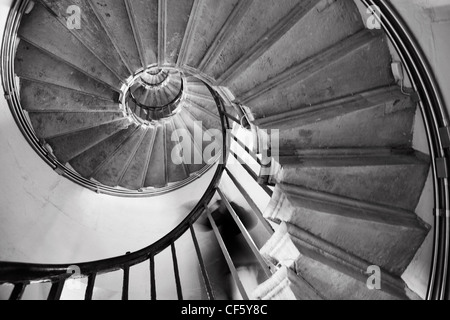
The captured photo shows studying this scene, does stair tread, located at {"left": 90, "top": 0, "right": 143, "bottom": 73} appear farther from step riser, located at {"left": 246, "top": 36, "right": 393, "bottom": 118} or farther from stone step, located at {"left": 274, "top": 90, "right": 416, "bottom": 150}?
stone step, located at {"left": 274, "top": 90, "right": 416, "bottom": 150}

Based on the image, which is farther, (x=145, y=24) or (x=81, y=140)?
(x=81, y=140)

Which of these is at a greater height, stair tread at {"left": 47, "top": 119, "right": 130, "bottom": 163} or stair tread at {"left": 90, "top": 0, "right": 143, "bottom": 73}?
stair tread at {"left": 47, "top": 119, "right": 130, "bottom": 163}

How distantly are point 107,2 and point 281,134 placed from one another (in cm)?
221

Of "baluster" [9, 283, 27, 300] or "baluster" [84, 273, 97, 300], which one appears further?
"baluster" [84, 273, 97, 300]

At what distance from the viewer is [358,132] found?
2.27 meters

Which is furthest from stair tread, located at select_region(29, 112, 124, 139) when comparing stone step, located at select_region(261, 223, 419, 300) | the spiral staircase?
stone step, located at select_region(261, 223, 419, 300)

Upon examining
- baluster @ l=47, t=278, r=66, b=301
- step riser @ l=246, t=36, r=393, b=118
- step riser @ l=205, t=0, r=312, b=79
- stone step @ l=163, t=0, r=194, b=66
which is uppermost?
stone step @ l=163, t=0, r=194, b=66

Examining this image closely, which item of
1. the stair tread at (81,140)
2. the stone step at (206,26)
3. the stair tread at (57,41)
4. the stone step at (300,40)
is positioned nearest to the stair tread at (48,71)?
the stair tread at (57,41)

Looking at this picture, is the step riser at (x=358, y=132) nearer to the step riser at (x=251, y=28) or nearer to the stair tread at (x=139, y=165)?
the step riser at (x=251, y=28)

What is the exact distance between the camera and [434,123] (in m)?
1.77

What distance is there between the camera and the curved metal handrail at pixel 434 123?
1739 mm

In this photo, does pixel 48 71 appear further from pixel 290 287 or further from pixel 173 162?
pixel 290 287

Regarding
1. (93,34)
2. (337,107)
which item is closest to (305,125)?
(337,107)

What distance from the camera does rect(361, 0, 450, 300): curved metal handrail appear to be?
5.71ft
